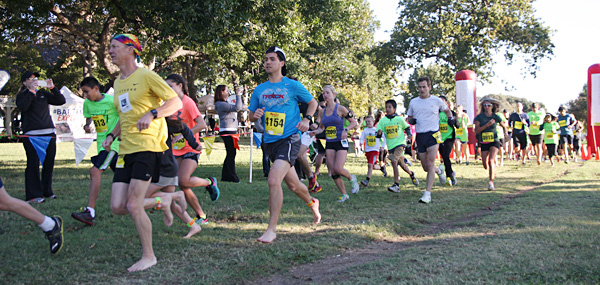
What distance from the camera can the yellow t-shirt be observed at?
4346mm

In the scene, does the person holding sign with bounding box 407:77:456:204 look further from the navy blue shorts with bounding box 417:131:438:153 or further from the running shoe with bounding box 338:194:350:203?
the running shoe with bounding box 338:194:350:203

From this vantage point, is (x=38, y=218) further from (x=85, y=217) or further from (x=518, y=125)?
(x=518, y=125)

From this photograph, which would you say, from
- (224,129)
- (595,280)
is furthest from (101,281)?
(224,129)

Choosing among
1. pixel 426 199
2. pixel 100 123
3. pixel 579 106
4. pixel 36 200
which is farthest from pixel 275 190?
pixel 579 106

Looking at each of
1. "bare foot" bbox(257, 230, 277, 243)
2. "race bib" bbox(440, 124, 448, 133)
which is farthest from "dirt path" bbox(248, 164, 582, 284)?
"race bib" bbox(440, 124, 448, 133)

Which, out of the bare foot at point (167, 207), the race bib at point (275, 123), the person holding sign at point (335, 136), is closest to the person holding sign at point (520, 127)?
the person holding sign at point (335, 136)

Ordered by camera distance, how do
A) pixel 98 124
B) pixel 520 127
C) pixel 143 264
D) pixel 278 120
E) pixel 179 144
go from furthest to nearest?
pixel 520 127
pixel 98 124
pixel 179 144
pixel 278 120
pixel 143 264

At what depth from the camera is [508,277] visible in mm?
3930

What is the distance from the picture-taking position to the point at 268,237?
5.37 m

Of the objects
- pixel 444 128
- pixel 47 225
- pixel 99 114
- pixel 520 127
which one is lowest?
pixel 47 225

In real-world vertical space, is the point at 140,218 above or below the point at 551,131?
below

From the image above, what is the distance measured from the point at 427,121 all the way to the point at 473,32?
27.5 m

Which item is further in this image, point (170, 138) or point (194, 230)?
point (194, 230)

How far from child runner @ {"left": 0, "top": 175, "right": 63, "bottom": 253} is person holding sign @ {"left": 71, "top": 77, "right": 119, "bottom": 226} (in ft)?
4.69
